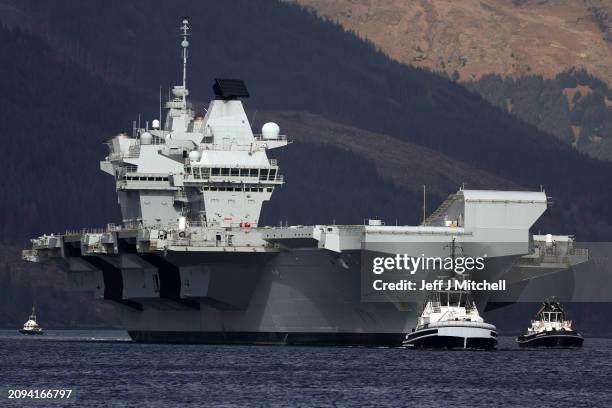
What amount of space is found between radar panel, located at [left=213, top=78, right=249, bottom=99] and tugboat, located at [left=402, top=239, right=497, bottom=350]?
21.5 metres

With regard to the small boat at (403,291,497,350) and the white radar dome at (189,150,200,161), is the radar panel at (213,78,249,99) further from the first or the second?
the small boat at (403,291,497,350)

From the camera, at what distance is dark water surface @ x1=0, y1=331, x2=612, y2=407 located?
221 ft

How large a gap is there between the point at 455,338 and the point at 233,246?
13176 mm

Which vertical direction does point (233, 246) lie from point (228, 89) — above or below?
below

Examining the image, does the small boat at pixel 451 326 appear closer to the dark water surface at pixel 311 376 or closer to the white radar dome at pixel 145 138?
the dark water surface at pixel 311 376

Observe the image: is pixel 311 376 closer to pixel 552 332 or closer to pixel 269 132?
pixel 552 332

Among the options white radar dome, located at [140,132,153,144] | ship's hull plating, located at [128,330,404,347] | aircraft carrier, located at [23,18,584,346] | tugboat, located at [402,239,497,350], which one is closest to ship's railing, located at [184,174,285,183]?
aircraft carrier, located at [23,18,584,346]

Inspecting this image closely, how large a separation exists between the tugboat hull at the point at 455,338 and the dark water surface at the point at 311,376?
57 centimetres

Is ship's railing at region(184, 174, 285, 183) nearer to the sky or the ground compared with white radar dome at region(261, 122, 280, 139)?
nearer to the ground

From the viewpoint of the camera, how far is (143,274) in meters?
106

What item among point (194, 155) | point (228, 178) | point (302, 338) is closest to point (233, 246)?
point (302, 338)

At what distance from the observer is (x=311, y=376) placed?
76.9m

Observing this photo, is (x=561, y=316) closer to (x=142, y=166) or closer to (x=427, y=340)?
(x=427, y=340)

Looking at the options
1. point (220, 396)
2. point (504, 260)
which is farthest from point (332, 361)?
point (220, 396)
